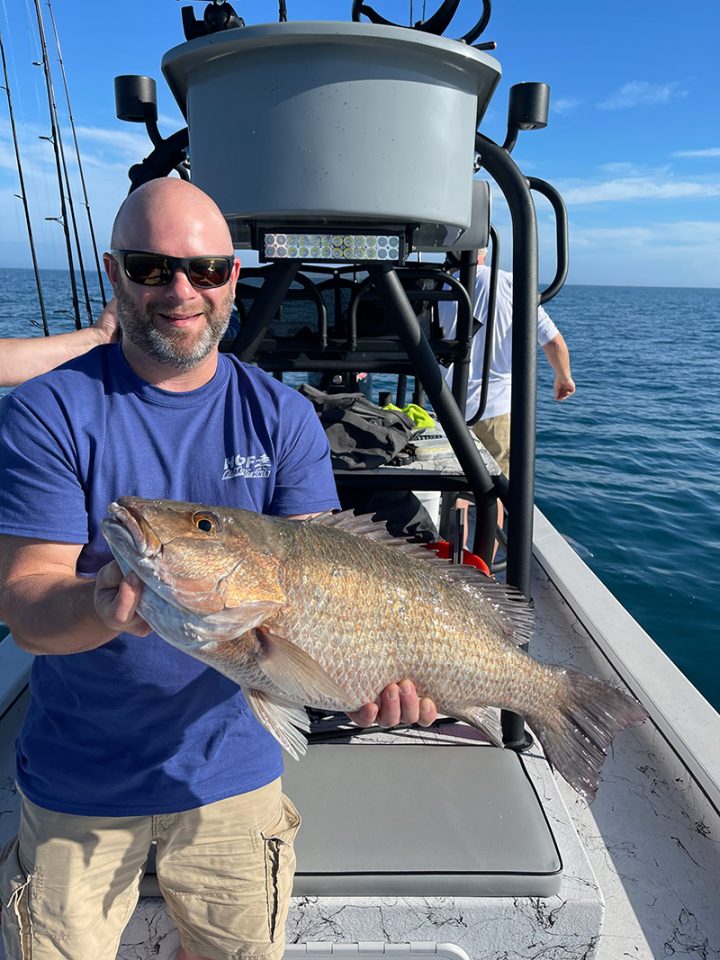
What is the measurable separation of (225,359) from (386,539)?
0.75 m

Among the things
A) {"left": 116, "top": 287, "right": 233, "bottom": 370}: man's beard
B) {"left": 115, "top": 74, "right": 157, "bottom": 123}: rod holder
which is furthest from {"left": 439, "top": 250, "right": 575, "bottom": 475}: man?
{"left": 116, "top": 287, "right": 233, "bottom": 370}: man's beard

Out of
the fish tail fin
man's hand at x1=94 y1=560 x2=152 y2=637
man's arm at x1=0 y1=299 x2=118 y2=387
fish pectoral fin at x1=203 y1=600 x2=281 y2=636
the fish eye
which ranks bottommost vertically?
the fish tail fin

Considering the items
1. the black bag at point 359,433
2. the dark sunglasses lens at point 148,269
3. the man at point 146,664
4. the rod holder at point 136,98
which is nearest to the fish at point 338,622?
the man at point 146,664

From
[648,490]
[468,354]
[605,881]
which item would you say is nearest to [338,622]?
[605,881]

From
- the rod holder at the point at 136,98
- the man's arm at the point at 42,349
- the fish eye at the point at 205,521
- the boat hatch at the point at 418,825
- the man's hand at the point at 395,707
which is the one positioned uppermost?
the rod holder at the point at 136,98

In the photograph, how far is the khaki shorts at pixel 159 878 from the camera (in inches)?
73.3

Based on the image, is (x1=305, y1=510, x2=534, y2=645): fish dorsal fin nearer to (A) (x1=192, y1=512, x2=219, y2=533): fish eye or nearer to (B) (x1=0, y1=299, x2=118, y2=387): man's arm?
(A) (x1=192, y1=512, x2=219, y2=533): fish eye

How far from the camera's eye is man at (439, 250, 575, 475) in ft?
16.3

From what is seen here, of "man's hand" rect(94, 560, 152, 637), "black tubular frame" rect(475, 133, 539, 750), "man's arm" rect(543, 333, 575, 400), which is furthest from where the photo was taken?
"man's arm" rect(543, 333, 575, 400)

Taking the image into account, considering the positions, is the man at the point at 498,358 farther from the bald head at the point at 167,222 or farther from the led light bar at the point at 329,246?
the bald head at the point at 167,222

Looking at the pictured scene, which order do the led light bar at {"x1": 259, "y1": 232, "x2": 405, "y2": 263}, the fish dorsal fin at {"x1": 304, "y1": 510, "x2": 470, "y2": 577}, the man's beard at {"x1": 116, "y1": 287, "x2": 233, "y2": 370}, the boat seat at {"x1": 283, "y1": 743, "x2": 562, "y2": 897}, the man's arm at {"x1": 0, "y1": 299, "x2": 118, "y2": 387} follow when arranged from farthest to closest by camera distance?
the man's arm at {"x1": 0, "y1": 299, "x2": 118, "y2": 387} < the led light bar at {"x1": 259, "y1": 232, "x2": 405, "y2": 263} < the boat seat at {"x1": 283, "y1": 743, "x2": 562, "y2": 897} < the fish dorsal fin at {"x1": 304, "y1": 510, "x2": 470, "y2": 577} < the man's beard at {"x1": 116, "y1": 287, "x2": 233, "y2": 370}

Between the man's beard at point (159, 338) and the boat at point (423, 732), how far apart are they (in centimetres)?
59

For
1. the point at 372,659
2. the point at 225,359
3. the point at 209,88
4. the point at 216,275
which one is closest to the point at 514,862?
the point at 372,659

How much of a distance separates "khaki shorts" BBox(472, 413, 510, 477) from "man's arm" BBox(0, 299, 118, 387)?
3384 millimetres
